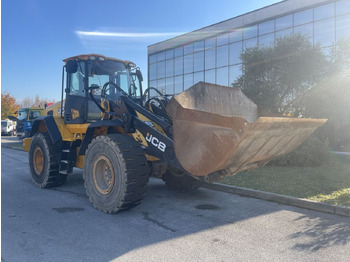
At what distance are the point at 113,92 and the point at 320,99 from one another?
902cm

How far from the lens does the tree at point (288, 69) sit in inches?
528

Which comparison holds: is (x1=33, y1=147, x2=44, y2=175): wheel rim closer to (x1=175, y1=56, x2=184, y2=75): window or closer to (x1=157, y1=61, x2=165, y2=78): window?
(x1=175, y1=56, x2=184, y2=75): window

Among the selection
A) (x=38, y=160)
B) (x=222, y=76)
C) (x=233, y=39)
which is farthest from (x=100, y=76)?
(x=233, y=39)

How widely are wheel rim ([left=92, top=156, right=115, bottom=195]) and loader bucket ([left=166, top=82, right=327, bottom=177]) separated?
67.2 inches

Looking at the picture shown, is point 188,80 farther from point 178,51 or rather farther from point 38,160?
point 38,160

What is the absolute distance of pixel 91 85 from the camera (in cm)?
675

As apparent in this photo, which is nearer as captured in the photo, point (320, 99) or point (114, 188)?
point (114, 188)

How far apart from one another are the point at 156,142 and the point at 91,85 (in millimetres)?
2457

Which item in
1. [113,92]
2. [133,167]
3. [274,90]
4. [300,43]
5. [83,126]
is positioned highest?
[300,43]

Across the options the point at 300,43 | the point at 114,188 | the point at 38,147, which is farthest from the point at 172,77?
A: the point at 114,188

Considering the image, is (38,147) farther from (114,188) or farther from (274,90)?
(274,90)

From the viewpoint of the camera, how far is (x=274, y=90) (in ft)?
41.9

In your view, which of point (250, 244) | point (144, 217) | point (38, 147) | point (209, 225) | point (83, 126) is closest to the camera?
point (250, 244)

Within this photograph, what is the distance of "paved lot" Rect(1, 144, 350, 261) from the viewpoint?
3826mm
